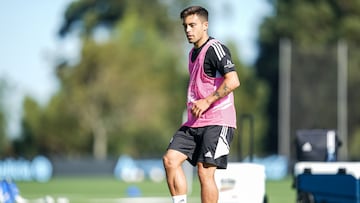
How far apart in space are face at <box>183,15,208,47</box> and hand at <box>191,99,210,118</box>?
1.87 ft

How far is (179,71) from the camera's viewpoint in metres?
58.8

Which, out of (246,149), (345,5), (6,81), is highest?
(345,5)

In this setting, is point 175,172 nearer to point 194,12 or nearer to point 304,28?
point 194,12

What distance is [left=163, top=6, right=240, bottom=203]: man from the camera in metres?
8.69

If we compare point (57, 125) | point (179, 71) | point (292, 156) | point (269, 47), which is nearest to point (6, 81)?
point (57, 125)

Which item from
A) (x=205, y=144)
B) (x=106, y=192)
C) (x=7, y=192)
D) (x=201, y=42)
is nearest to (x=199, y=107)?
(x=205, y=144)

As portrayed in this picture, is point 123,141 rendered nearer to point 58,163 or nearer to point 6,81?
point 6,81

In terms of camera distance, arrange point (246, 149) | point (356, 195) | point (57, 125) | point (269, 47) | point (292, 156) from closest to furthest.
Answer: point (356, 195) → point (292, 156) → point (246, 149) → point (57, 125) → point (269, 47)

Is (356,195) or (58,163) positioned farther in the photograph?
(58,163)

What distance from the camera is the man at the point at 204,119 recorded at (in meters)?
8.69

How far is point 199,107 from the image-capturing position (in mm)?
8578

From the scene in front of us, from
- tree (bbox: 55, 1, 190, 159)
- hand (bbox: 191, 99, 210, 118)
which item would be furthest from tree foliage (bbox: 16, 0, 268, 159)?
hand (bbox: 191, 99, 210, 118)

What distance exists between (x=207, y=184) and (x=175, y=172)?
28cm

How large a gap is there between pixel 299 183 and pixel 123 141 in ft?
142
